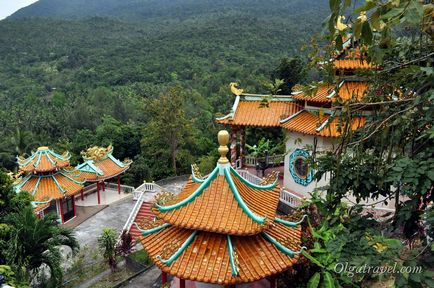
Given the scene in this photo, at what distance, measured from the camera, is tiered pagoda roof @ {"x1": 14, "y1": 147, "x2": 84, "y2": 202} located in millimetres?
18875

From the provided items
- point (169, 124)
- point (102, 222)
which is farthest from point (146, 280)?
point (169, 124)

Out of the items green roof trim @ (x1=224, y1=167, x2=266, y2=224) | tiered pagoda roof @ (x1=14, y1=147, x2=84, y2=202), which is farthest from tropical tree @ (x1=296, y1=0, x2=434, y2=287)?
tiered pagoda roof @ (x1=14, y1=147, x2=84, y2=202)

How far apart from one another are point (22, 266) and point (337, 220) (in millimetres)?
8747

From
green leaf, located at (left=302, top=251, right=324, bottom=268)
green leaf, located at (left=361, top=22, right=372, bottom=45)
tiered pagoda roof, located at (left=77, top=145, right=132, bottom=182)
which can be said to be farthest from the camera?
tiered pagoda roof, located at (left=77, top=145, right=132, bottom=182)

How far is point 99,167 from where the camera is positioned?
2277cm

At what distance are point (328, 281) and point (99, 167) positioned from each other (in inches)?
702

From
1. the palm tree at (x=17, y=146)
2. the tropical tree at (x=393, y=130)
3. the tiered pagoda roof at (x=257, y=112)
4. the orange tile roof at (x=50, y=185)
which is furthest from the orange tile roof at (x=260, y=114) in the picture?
the palm tree at (x=17, y=146)

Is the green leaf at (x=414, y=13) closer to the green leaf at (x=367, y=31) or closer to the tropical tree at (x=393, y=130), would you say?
the tropical tree at (x=393, y=130)

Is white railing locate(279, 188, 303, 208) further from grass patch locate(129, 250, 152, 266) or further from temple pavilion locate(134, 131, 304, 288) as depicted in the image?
grass patch locate(129, 250, 152, 266)

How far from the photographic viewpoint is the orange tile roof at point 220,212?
21.2 ft

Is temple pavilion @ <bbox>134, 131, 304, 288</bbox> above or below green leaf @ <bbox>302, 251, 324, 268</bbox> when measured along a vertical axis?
above

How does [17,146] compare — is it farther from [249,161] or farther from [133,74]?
[133,74]

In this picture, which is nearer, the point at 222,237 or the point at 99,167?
the point at 222,237

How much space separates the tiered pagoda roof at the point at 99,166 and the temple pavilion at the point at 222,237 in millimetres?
15538
